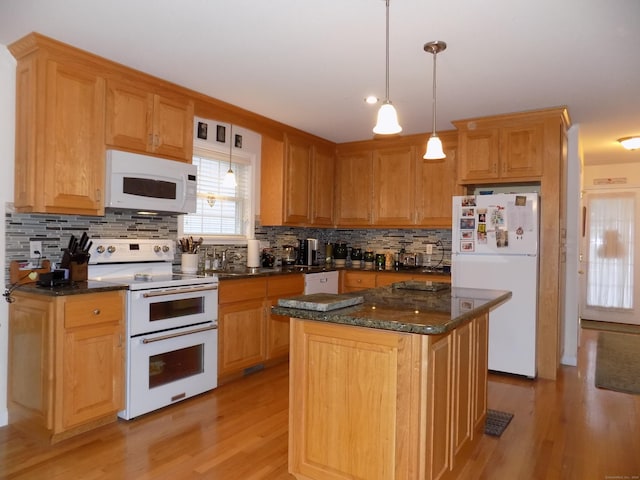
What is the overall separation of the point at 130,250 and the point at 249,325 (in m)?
1.12

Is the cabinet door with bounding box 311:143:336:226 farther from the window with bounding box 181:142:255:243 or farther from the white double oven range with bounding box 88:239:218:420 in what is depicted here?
the white double oven range with bounding box 88:239:218:420

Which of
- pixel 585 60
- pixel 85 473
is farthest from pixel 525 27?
pixel 85 473

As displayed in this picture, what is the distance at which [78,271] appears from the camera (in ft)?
9.38

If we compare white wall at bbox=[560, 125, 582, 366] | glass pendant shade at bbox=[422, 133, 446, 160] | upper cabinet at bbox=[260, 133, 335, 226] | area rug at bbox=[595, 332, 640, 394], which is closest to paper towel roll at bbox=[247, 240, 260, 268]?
upper cabinet at bbox=[260, 133, 335, 226]

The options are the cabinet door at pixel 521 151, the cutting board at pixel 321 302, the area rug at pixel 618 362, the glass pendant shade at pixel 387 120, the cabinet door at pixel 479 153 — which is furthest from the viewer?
the cabinet door at pixel 479 153

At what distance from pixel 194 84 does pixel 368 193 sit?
8.09 feet

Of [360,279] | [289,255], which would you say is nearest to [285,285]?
[289,255]

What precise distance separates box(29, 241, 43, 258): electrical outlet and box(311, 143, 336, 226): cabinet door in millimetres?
2768

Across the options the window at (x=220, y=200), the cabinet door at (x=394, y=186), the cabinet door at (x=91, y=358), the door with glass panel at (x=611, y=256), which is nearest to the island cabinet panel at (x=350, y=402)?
the cabinet door at (x=91, y=358)

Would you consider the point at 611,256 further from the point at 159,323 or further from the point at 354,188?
the point at 159,323

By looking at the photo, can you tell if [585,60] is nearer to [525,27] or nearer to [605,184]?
[525,27]

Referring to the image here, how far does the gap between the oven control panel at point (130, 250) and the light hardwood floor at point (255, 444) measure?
1.13 metres

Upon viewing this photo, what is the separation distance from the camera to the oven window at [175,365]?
9.71ft

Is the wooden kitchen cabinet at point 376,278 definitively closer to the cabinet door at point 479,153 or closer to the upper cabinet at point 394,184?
the upper cabinet at point 394,184
